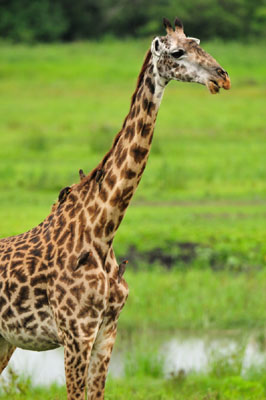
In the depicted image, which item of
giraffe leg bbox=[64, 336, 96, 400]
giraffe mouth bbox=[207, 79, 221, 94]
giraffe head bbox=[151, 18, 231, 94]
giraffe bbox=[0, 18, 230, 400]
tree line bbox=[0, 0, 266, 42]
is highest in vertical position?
tree line bbox=[0, 0, 266, 42]

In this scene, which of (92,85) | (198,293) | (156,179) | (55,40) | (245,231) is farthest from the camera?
(55,40)

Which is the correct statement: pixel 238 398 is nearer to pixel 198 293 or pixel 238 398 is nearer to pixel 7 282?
pixel 7 282

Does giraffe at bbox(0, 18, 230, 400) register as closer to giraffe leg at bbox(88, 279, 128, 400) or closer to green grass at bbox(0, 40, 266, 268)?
giraffe leg at bbox(88, 279, 128, 400)

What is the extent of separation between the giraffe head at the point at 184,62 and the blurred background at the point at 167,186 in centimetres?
281

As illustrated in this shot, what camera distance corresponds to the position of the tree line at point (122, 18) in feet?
128

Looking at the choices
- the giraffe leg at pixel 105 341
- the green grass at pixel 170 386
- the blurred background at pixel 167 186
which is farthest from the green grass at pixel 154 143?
the giraffe leg at pixel 105 341

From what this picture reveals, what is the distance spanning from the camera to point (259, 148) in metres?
20.8

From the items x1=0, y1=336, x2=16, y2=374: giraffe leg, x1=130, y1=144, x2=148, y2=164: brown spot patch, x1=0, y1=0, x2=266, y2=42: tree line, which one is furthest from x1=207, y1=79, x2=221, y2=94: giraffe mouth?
x1=0, y1=0, x2=266, y2=42: tree line

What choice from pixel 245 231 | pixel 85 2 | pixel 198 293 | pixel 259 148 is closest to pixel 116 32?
pixel 85 2

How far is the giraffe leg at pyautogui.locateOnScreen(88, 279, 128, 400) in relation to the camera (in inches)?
202

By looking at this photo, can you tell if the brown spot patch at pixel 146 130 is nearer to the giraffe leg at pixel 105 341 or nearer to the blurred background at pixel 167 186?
the giraffe leg at pixel 105 341

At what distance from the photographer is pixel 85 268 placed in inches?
199

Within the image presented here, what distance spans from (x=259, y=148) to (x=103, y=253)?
16.0 m

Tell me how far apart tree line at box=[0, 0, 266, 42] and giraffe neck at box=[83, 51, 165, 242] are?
32.9 metres
